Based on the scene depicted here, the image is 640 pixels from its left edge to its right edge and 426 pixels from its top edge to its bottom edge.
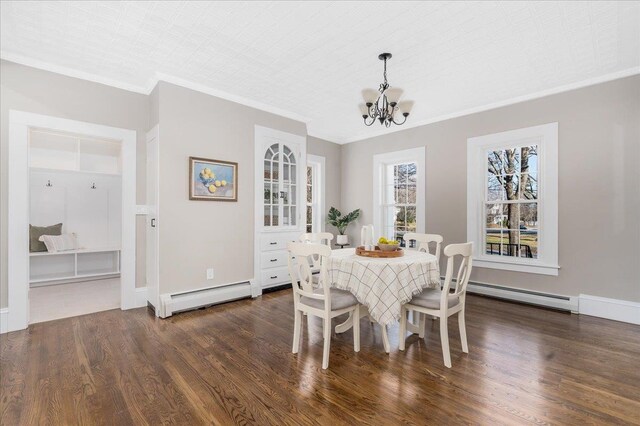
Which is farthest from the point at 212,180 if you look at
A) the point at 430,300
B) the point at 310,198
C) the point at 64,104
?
the point at 430,300

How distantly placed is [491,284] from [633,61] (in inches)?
114

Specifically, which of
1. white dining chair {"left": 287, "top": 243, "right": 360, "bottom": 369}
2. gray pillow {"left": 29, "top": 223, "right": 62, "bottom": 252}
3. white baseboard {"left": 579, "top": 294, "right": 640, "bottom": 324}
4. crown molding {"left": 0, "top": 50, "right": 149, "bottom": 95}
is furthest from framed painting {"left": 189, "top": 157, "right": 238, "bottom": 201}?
white baseboard {"left": 579, "top": 294, "right": 640, "bottom": 324}

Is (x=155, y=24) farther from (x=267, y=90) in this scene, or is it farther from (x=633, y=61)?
(x=633, y=61)

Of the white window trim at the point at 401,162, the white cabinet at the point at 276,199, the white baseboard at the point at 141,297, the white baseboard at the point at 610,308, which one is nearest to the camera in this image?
the white baseboard at the point at 610,308

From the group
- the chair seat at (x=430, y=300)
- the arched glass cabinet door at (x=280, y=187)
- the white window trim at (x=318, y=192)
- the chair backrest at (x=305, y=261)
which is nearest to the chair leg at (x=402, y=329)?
the chair seat at (x=430, y=300)

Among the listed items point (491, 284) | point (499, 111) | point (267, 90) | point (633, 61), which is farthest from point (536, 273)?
point (267, 90)

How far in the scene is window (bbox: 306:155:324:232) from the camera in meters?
5.96

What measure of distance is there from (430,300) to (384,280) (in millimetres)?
437

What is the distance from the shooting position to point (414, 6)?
2227 mm

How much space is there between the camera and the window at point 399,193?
Answer: 4.99 m

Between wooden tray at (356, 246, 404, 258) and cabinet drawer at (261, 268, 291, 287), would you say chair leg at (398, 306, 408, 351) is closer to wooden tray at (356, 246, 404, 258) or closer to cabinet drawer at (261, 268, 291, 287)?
wooden tray at (356, 246, 404, 258)

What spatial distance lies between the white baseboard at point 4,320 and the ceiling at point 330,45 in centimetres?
248

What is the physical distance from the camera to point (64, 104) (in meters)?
3.20

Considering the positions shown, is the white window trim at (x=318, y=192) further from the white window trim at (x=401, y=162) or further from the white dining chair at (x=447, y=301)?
the white dining chair at (x=447, y=301)
